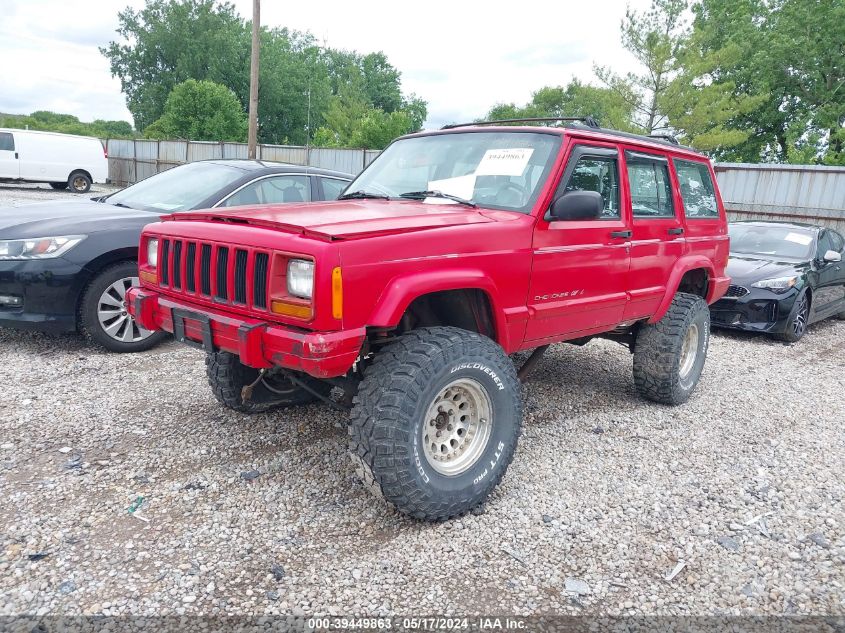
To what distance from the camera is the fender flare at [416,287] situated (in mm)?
2898

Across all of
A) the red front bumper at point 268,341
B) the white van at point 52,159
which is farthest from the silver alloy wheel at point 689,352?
the white van at point 52,159

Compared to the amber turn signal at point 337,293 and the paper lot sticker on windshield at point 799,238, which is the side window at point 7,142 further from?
the amber turn signal at point 337,293

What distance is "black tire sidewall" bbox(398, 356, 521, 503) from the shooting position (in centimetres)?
298

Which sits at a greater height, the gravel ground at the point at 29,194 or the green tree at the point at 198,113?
the green tree at the point at 198,113

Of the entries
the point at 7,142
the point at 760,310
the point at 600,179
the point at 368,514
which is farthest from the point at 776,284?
the point at 7,142

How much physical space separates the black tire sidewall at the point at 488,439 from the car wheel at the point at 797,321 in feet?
19.1

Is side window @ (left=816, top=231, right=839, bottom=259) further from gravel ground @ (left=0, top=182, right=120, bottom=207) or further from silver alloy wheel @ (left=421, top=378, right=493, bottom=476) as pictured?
Result: gravel ground @ (left=0, top=182, right=120, bottom=207)

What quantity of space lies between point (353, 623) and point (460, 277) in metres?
1.62

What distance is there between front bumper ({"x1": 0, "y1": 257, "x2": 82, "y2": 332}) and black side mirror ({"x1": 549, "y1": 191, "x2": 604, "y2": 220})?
388 cm

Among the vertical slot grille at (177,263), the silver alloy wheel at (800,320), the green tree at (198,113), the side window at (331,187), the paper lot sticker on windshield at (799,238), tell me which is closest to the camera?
the vertical slot grille at (177,263)

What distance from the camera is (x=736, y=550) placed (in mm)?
3121


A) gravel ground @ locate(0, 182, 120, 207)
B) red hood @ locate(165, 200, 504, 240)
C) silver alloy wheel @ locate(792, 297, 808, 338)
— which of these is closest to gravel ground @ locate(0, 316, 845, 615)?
red hood @ locate(165, 200, 504, 240)

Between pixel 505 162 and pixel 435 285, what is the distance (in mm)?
1196

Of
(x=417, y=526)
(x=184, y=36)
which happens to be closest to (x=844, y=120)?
(x=417, y=526)
